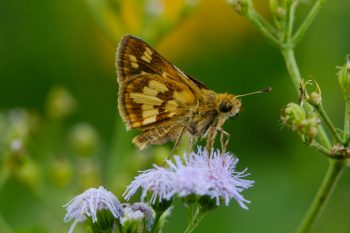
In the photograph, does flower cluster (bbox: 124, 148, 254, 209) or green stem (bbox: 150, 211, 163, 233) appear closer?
flower cluster (bbox: 124, 148, 254, 209)

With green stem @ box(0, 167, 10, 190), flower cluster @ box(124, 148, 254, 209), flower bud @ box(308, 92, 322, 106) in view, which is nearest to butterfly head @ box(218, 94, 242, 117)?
flower cluster @ box(124, 148, 254, 209)

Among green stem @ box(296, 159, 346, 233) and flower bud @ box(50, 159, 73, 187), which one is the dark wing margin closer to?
flower bud @ box(50, 159, 73, 187)

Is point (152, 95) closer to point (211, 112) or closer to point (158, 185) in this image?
point (211, 112)

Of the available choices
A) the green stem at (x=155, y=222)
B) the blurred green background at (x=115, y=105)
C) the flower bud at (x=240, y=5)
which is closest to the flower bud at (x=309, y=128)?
the green stem at (x=155, y=222)

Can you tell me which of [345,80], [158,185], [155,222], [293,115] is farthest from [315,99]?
[155,222]

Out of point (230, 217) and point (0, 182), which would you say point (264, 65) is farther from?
point (0, 182)

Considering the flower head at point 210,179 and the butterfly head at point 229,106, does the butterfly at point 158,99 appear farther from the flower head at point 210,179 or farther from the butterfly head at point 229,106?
the flower head at point 210,179
